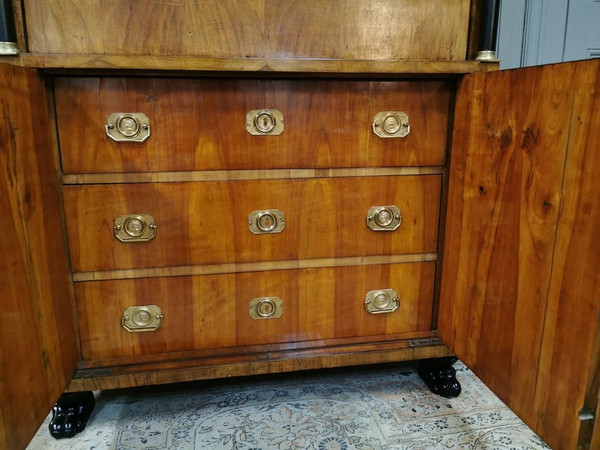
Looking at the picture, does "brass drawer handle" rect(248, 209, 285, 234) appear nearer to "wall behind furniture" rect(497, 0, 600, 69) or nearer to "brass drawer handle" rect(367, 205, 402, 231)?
"brass drawer handle" rect(367, 205, 402, 231)

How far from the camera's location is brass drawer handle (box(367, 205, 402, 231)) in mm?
982

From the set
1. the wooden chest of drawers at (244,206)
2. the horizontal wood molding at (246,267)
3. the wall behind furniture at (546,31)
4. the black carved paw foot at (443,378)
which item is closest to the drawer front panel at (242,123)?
the wooden chest of drawers at (244,206)

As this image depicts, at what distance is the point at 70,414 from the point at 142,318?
29 centimetres

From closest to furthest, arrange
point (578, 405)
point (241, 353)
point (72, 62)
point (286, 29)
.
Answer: point (578, 405) → point (72, 62) → point (286, 29) → point (241, 353)

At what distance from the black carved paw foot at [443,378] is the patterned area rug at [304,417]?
0.8 inches

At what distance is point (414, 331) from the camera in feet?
3.49

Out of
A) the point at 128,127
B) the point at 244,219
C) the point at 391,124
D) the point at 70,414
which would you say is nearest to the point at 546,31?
the point at 391,124

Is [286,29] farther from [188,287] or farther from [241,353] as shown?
[241,353]

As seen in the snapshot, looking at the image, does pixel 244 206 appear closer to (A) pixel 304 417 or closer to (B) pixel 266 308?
(B) pixel 266 308

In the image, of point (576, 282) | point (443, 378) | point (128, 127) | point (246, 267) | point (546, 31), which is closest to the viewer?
point (576, 282)

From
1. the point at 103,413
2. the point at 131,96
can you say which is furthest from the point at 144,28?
the point at 103,413

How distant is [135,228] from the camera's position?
2.97ft

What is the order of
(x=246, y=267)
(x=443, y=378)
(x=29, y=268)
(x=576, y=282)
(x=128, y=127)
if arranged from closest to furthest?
(x=576, y=282), (x=29, y=268), (x=128, y=127), (x=246, y=267), (x=443, y=378)

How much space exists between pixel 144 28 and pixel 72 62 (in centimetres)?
15
